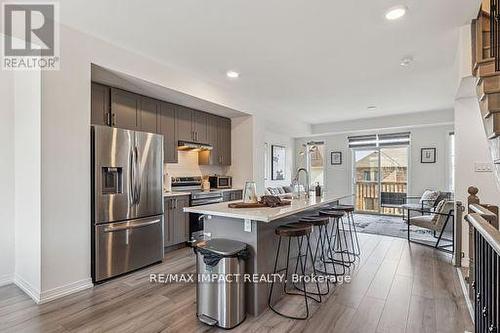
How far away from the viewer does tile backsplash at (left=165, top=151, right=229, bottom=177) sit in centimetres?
484

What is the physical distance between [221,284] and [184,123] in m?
3.15

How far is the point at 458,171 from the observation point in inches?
130

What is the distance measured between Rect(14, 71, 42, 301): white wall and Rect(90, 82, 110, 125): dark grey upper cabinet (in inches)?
26.6

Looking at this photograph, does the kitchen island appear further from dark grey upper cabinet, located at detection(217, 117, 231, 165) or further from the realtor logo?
dark grey upper cabinet, located at detection(217, 117, 231, 165)

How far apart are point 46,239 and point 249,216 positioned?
77.8 inches

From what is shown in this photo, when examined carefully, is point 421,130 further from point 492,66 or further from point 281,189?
point 492,66

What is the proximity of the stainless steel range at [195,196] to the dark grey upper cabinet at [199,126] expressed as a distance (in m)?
0.76

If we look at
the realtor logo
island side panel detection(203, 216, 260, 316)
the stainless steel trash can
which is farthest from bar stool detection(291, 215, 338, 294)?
the realtor logo

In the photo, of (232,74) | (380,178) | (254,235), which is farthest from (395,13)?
(380,178)

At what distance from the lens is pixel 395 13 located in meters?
2.45

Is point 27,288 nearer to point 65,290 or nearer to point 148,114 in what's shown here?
point 65,290

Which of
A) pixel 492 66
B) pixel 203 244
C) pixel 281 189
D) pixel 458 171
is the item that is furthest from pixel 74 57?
pixel 281 189

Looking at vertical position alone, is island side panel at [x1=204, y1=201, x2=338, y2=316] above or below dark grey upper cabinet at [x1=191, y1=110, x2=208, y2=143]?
below

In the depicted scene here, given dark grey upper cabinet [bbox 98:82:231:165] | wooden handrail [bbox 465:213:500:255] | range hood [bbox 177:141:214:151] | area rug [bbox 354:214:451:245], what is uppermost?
dark grey upper cabinet [bbox 98:82:231:165]
